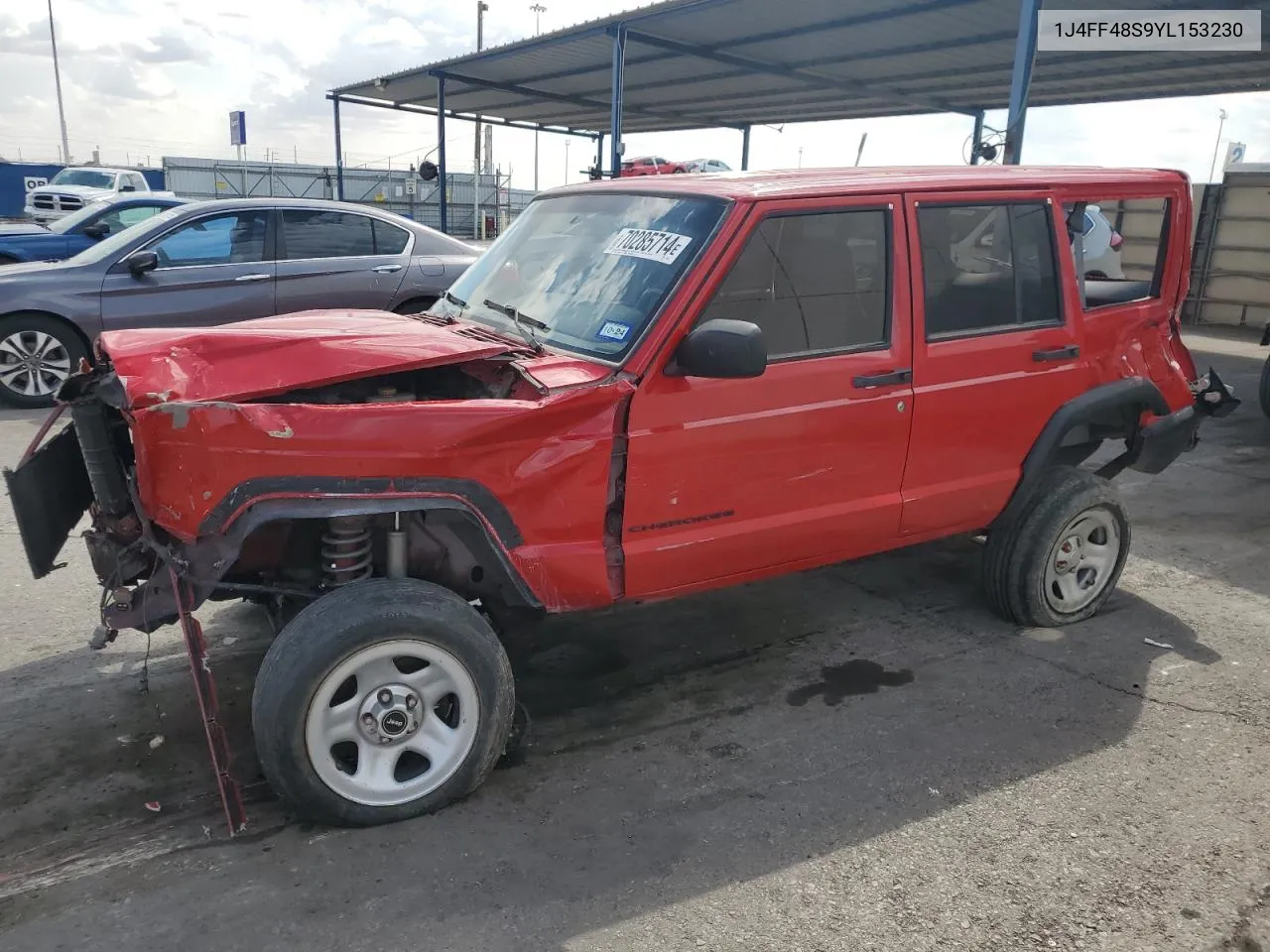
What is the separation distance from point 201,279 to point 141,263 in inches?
17.6

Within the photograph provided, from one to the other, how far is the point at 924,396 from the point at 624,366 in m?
1.30

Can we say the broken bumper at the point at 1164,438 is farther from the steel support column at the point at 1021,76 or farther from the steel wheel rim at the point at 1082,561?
the steel support column at the point at 1021,76

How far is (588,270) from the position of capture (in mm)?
3576

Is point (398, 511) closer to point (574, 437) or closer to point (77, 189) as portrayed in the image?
point (574, 437)

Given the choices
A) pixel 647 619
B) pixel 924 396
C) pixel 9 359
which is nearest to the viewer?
pixel 924 396

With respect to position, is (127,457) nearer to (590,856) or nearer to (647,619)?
(590,856)

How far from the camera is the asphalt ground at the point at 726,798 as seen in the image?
2531 mm

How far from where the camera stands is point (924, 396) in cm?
369

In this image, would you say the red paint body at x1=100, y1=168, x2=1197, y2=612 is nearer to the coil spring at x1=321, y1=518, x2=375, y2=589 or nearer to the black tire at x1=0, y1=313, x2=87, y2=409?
the coil spring at x1=321, y1=518, x2=375, y2=589

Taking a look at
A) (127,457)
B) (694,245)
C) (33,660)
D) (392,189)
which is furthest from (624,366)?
(392,189)

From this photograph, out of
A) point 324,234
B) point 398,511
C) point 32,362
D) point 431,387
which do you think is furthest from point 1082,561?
point 32,362

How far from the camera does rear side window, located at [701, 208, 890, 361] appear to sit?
3355 millimetres

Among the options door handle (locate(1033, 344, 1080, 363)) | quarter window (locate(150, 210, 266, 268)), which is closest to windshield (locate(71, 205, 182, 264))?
quarter window (locate(150, 210, 266, 268))

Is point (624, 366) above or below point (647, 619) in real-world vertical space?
above
